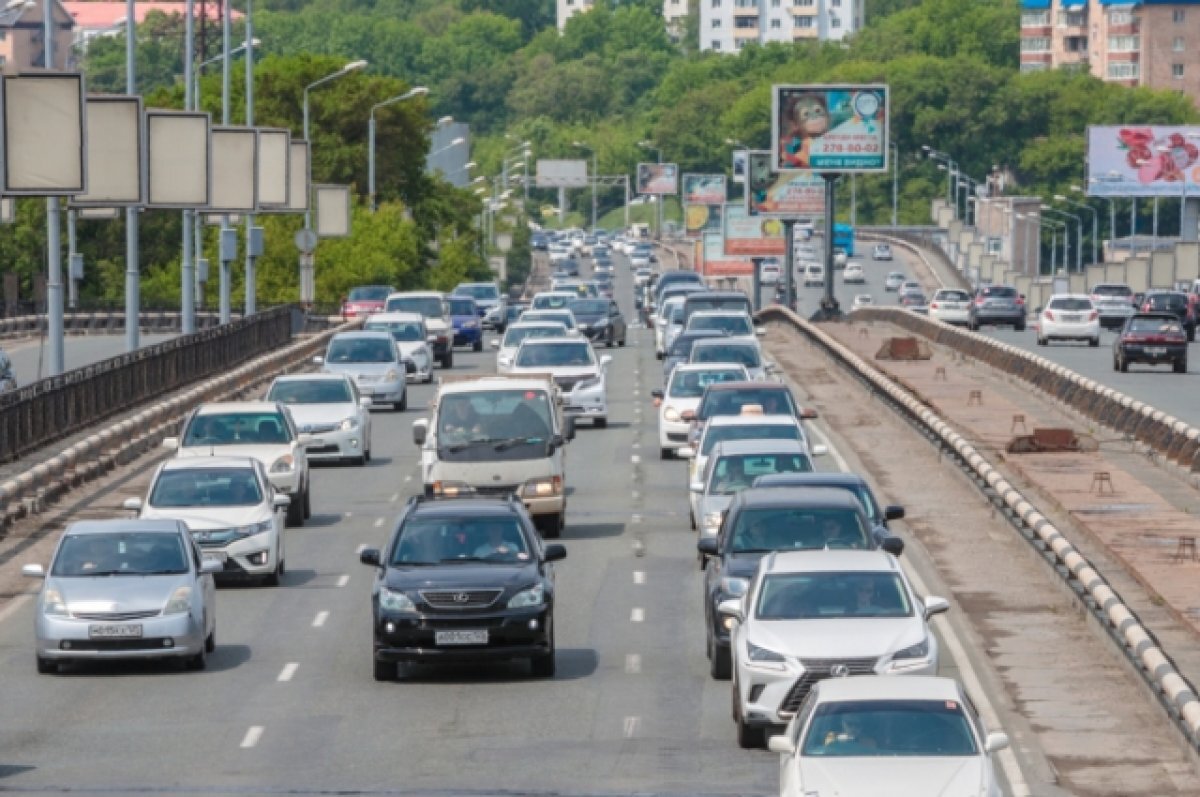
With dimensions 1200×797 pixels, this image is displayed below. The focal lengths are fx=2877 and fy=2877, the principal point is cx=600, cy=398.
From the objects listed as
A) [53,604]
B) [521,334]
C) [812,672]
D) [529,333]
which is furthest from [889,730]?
[521,334]

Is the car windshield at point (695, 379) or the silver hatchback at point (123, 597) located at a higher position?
the car windshield at point (695, 379)

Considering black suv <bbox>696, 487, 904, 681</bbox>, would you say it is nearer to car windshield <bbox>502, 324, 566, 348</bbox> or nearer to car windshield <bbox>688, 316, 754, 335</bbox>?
car windshield <bbox>502, 324, 566, 348</bbox>

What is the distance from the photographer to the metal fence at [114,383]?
143 feet

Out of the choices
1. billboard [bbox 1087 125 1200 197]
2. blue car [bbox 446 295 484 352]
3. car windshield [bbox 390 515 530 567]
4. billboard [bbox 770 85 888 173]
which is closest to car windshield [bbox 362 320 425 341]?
blue car [bbox 446 295 484 352]

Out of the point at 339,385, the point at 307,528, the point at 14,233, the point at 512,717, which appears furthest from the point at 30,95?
the point at 14,233

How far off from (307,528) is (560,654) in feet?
38.3

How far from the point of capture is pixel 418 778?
21.2 m

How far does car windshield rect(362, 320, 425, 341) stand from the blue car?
14.7 metres

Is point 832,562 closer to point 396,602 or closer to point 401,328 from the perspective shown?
point 396,602

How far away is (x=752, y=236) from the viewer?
12925 cm

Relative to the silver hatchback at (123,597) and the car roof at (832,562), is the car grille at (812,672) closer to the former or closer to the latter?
the car roof at (832,562)

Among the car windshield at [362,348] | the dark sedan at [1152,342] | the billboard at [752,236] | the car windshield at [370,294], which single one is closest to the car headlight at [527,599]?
the car windshield at [362,348]

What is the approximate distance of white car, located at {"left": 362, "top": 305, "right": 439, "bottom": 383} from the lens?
6538cm

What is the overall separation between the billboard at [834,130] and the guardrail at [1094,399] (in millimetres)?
16179
